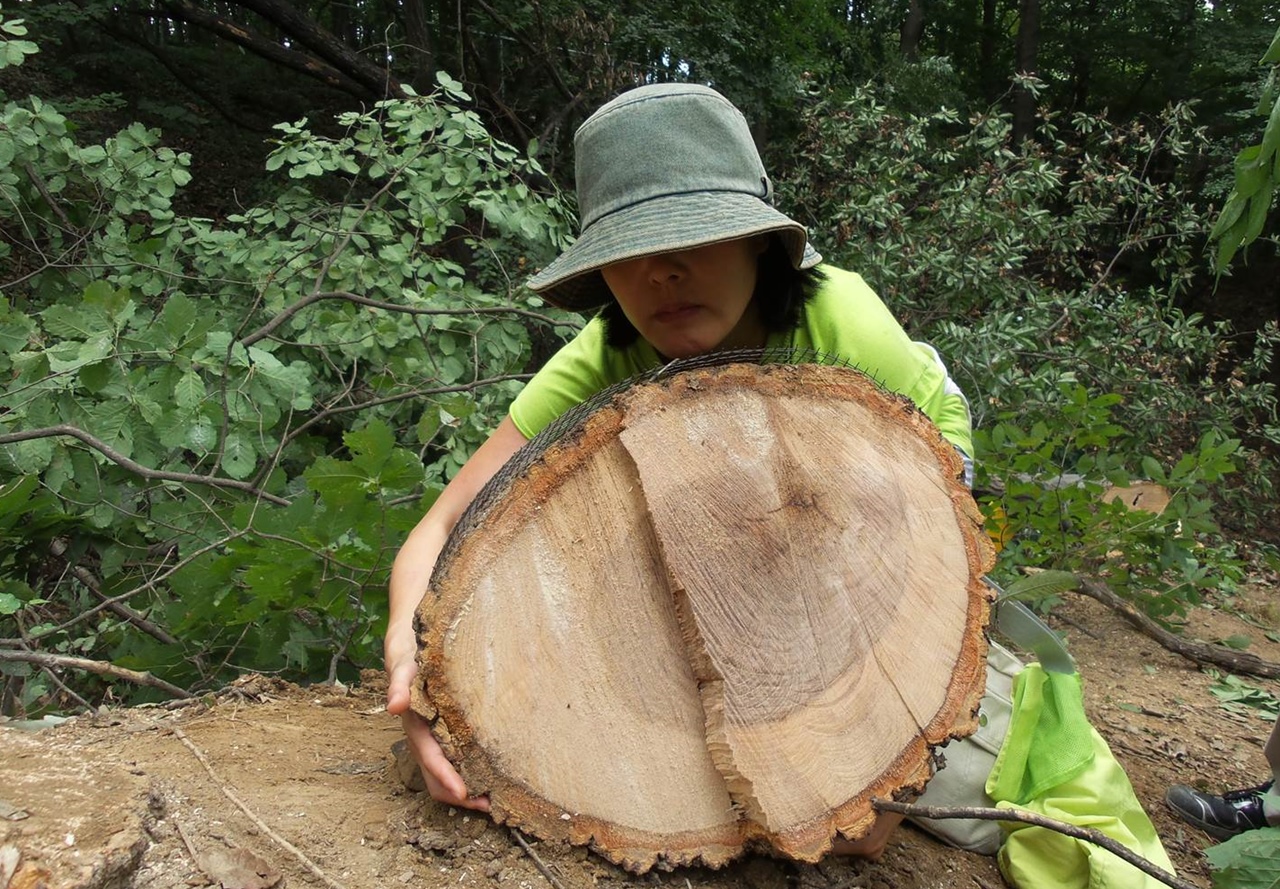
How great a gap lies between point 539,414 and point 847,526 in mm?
696

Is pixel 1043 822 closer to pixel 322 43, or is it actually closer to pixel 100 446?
pixel 100 446

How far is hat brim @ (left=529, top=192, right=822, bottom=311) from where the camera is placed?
1325 millimetres

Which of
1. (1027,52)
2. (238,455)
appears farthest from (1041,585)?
(1027,52)

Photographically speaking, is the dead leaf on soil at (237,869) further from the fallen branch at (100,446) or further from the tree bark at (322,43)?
the tree bark at (322,43)

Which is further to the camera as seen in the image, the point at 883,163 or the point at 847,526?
the point at 883,163

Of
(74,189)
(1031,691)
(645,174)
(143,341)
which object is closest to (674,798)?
(1031,691)

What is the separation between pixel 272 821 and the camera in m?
1.19

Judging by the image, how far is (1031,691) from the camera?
1530 mm

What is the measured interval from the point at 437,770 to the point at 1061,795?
1.01 metres

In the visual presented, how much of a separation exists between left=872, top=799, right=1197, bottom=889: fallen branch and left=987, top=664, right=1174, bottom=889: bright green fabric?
174 mm

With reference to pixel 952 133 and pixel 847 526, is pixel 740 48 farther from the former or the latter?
pixel 847 526

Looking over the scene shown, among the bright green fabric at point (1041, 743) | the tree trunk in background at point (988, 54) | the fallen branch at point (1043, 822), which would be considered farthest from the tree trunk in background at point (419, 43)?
the tree trunk in background at point (988, 54)

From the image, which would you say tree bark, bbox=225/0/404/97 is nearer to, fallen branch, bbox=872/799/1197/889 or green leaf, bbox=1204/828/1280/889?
fallen branch, bbox=872/799/1197/889

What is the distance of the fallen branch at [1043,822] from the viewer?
110 cm
